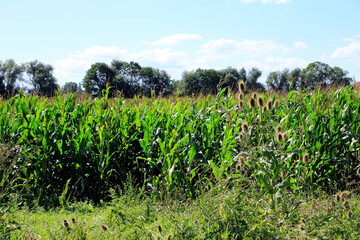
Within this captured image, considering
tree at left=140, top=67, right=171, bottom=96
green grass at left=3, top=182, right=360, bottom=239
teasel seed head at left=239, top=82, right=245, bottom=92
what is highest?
tree at left=140, top=67, right=171, bottom=96

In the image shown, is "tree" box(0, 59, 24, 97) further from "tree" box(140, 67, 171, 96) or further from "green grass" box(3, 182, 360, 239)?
"green grass" box(3, 182, 360, 239)

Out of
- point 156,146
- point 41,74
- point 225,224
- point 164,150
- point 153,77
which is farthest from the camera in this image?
point 153,77

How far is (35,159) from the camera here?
491cm

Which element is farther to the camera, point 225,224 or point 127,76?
point 127,76

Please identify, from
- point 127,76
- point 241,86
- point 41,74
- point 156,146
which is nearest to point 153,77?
point 127,76

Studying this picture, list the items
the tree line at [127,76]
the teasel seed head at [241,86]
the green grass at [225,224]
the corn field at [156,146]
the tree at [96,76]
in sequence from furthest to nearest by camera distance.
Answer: the tree at [96,76]
the tree line at [127,76]
the corn field at [156,146]
the teasel seed head at [241,86]
the green grass at [225,224]

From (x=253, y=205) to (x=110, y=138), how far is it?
8.97 feet

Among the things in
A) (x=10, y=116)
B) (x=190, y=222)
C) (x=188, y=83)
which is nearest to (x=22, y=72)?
(x=188, y=83)

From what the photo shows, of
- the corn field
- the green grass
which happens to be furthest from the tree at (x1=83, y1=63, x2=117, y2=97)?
the green grass

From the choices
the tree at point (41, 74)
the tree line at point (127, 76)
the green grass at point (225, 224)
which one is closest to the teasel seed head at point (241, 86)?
the green grass at point (225, 224)

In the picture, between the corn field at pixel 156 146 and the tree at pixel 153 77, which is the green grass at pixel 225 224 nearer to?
the corn field at pixel 156 146

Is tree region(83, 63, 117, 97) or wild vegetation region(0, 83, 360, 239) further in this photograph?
tree region(83, 63, 117, 97)

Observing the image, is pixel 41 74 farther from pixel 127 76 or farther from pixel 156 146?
pixel 156 146

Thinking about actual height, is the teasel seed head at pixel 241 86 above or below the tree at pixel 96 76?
below
